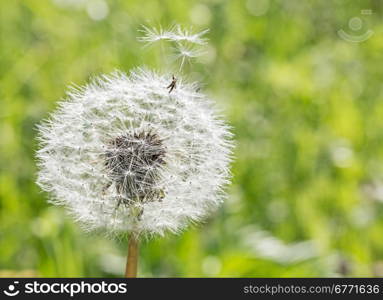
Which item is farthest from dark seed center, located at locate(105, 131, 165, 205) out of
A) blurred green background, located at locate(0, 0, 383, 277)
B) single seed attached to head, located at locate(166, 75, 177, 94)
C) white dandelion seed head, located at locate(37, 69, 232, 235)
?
blurred green background, located at locate(0, 0, 383, 277)

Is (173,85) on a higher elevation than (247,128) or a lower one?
lower

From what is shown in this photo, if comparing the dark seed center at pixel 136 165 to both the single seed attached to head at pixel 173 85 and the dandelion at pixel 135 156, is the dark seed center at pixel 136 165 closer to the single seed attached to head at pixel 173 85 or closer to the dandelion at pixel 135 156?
the dandelion at pixel 135 156

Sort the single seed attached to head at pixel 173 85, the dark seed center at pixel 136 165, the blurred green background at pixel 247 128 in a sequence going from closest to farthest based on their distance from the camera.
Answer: the dark seed center at pixel 136 165, the single seed attached to head at pixel 173 85, the blurred green background at pixel 247 128

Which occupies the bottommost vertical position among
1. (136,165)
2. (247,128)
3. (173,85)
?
(136,165)

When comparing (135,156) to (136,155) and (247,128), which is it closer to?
(136,155)

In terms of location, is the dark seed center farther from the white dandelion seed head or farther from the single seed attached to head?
the single seed attached to head

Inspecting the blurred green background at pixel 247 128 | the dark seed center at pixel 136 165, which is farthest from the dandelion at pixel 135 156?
the blurred green background at pixel 247 128

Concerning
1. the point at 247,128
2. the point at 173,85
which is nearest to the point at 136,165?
the point at 173,85

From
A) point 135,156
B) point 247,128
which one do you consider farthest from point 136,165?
point 247,128

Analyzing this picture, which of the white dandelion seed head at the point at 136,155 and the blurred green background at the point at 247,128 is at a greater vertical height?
the blurred green background at the point at 247,128

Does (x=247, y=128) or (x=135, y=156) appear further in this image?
(x=247, y=128)
